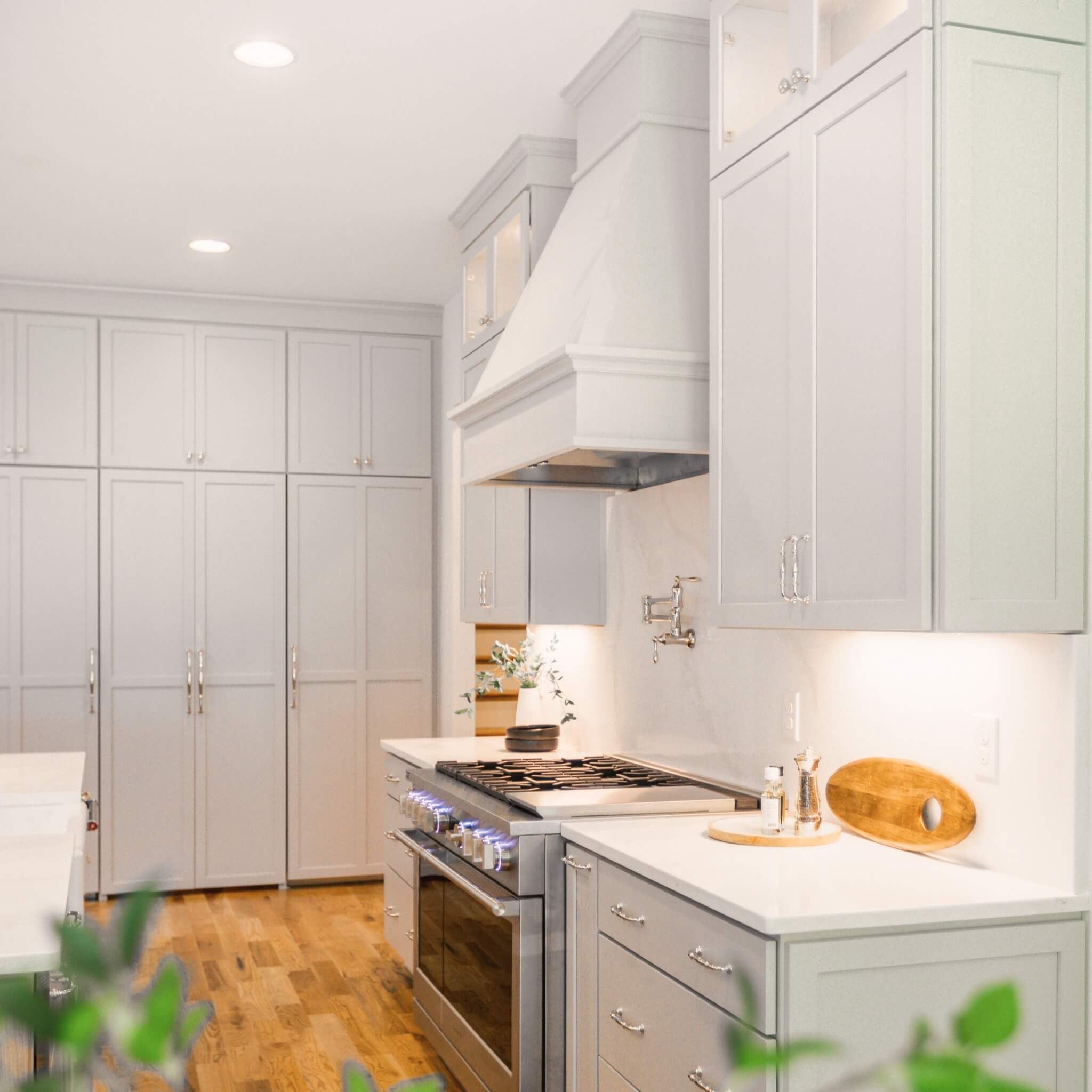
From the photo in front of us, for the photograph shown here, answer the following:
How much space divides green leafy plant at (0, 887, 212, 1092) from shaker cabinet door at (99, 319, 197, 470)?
546 cm

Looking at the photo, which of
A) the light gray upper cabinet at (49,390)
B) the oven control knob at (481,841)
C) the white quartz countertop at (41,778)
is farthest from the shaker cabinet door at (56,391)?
the oven control knob at (481,841)

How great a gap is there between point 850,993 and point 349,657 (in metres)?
4.11

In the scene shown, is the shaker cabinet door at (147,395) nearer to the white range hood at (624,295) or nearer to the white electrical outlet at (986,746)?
the white range hood at (624,295)

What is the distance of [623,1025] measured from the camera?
2396 millimetres

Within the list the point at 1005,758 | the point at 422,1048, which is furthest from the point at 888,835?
the point at 422,1048

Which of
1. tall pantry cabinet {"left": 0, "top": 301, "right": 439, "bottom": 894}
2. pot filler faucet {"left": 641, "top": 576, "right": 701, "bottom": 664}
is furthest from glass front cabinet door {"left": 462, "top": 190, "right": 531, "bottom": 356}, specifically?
tall pantry cabinet {"left": 0, "top": 301, "right": 439, "bottom": 894}

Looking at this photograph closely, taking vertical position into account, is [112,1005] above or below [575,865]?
above

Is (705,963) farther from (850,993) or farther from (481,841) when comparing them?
(481,841)

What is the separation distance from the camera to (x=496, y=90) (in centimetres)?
341

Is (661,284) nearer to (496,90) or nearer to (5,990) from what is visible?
(496,90)

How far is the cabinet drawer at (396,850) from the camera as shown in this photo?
4.11 m

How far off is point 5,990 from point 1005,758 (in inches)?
78.9

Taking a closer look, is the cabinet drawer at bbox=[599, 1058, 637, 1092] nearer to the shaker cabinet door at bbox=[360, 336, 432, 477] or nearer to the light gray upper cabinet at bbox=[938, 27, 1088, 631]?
the light gray upper cabinet at bbox=[938, 27, 1088, 631]

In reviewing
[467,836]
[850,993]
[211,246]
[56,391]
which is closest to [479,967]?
[467,836]
